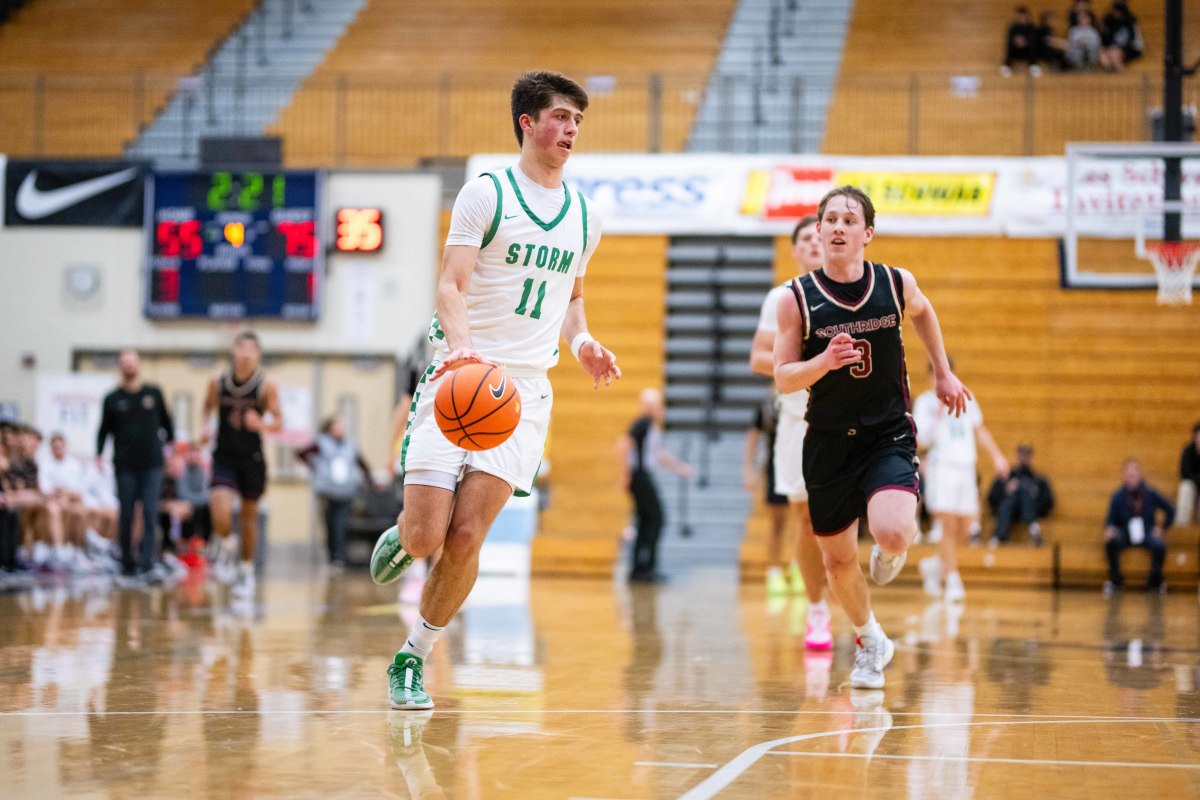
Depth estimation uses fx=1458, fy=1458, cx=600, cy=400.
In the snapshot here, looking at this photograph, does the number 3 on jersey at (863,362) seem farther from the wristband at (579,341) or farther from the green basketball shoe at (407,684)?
the green basketball shoe at (407,684)

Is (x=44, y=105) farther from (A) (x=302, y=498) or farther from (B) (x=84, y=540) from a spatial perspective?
(B) (x=84, y=540)

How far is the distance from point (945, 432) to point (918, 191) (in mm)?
5685

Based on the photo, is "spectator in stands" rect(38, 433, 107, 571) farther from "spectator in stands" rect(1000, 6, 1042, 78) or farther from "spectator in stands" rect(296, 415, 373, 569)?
"spectator in stands" rect(1000, 6, 1042, 78)

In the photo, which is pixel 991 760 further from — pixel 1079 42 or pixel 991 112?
pixel 1079 42

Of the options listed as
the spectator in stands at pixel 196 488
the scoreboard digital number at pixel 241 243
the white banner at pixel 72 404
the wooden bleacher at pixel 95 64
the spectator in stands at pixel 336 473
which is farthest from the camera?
the wooden bleacher at pixel 95 64

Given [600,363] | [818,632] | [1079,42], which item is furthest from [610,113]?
[600,363]

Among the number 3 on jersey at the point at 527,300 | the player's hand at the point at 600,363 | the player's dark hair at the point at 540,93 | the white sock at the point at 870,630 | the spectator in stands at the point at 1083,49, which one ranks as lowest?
the white sock at the point at 870,630

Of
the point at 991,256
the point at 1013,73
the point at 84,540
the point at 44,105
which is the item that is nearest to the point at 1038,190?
the point at 991,256

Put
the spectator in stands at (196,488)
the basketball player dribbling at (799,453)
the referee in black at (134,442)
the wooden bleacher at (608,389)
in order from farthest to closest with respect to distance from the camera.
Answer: the wooden bleacher at (608,389) → the spectator in stands at (196,488) → the referee in black at (134,442) → the basketball player dribbling at (799,453)

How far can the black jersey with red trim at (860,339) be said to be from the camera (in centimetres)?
581

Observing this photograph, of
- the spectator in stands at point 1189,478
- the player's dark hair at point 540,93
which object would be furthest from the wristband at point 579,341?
the spectator in stands at point 1189,478

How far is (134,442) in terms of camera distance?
12.9m

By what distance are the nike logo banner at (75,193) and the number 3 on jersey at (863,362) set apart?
15530 millimetres

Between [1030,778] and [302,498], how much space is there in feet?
52.3
